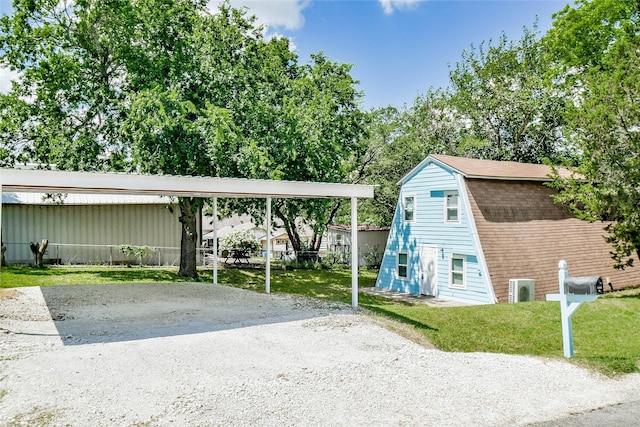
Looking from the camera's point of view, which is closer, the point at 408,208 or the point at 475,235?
the point at 475,235

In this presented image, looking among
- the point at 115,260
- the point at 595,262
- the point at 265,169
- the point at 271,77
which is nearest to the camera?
the point at 265,169

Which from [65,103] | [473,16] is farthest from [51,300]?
[473,16]

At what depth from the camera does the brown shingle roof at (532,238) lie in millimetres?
17328

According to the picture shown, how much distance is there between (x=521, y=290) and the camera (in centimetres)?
1631

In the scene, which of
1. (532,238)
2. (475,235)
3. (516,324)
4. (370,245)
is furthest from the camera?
(370,245)

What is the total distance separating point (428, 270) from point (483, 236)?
3.08 metres

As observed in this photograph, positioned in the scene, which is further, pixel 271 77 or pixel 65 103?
pixel 271 77

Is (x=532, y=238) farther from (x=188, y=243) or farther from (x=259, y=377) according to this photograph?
(x=259, y=377)

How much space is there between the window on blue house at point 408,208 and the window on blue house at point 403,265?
152cm

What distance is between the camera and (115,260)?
74.8ft

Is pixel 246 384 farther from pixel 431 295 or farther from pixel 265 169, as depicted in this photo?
pixel 431 295

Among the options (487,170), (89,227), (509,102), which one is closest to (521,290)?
(487,170)

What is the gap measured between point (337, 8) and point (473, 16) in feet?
27.3

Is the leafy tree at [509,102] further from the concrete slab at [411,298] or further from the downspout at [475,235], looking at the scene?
the concrete slab at [411,298]
